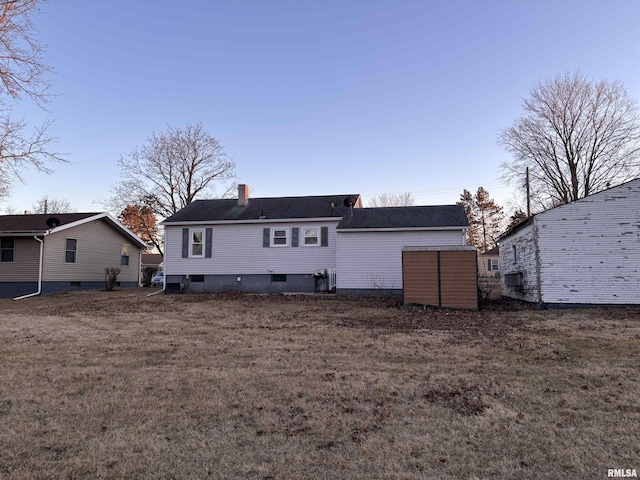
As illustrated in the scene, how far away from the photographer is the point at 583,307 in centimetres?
1205

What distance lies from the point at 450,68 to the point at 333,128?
22.1 feet

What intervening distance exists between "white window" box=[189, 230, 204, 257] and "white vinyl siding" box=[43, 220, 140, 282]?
6568mm

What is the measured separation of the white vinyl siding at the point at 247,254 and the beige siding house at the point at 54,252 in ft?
17.3

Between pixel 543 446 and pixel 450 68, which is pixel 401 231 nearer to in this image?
pixel 450 68

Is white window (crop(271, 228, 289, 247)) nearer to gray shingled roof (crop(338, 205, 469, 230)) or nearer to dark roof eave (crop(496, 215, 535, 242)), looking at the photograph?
gray shingled roof (crop(338, 205, 469, 230))

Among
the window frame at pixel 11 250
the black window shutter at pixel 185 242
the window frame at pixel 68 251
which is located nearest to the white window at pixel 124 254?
the window frame at pixel 68 251

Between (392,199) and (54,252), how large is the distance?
36.3 meters

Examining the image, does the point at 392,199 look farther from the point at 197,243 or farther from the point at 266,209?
the point at 197,243

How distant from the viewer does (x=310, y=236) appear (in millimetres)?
18391

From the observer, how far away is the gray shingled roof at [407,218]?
54.1ft

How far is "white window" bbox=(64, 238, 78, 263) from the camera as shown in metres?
20.0

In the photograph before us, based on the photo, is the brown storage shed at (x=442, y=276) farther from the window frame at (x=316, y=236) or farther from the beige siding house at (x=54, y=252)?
the beige siding house at (x=54, y=252)

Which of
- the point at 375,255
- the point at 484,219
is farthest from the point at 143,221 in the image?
the point at 484,219

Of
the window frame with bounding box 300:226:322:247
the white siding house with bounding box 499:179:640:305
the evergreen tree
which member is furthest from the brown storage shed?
the evergreen tree
